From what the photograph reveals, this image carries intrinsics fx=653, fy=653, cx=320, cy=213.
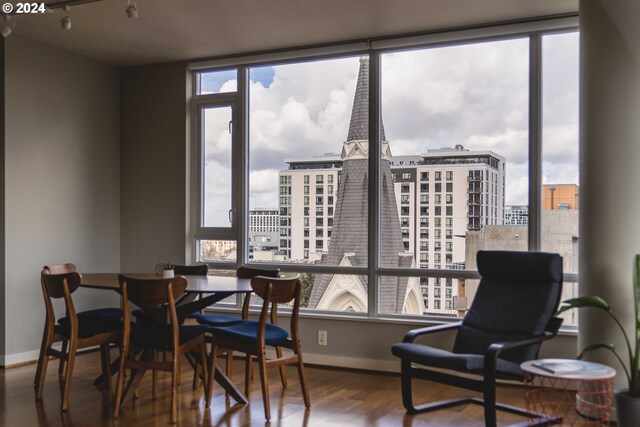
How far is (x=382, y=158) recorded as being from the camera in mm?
5668

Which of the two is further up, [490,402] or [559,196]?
[559,196]

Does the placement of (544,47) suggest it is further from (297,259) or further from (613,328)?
(297,259)

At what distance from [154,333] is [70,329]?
70cm

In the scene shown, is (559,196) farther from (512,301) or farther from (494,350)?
(494,350)

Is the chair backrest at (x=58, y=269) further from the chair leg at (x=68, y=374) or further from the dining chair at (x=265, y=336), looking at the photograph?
the dining chair at (x=265, y=336)

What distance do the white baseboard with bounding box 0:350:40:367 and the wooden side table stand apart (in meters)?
4.16

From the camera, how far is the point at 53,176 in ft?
19.7

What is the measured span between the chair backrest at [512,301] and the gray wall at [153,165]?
10.0ft

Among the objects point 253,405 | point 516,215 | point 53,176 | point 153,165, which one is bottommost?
point 253,405

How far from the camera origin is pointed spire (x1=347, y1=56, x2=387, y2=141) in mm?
5723

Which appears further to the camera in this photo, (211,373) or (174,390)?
(211,373)

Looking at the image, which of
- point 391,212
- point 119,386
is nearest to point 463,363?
point 391,212

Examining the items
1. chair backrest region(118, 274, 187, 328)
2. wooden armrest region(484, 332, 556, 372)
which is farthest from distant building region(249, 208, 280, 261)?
wooden armrest region(484, 332, 556, 372)

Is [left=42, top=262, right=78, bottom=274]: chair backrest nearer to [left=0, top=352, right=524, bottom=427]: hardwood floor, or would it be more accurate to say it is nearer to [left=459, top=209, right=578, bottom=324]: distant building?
[left=0, top=352, right=524, bottom=427]: hardwood floor
